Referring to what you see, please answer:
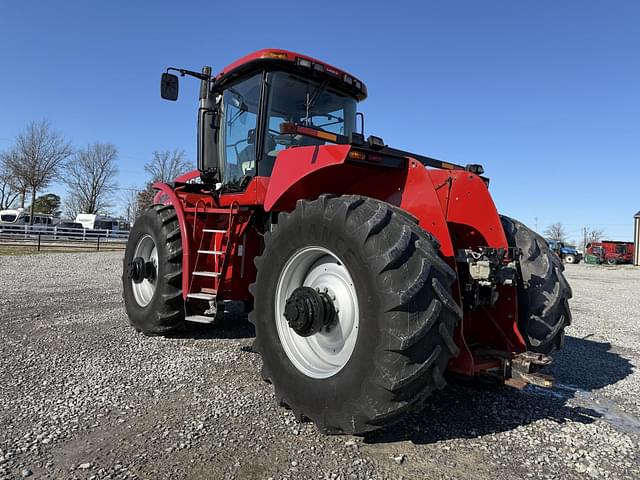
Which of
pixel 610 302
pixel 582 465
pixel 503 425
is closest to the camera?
pixel 582 465

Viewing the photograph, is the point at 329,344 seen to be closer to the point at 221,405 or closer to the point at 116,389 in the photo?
the point at 221,405

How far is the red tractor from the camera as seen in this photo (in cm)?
250

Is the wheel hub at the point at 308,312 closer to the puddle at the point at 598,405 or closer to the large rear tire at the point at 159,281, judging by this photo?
the puddle at the point at 598,405

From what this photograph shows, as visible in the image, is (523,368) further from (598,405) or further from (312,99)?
(312,99)

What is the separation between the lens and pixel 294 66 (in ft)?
15.1

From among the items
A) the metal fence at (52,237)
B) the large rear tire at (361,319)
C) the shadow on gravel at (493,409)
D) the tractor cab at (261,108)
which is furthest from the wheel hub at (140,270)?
the metal fence at (52,237)

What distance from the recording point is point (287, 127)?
3.37 m

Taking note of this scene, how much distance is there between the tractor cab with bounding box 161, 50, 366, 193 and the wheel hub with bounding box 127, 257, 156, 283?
1.28m

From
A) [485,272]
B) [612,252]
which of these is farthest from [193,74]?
[612,252]

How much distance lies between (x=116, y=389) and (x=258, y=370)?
1189 mm

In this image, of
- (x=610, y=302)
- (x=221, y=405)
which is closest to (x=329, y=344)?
(x=221, y=405)

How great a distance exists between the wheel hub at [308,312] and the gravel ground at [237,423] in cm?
64

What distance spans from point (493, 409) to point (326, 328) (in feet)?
4.73

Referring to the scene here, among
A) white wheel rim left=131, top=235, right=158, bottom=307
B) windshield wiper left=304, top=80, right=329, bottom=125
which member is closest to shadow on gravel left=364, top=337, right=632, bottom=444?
windshield wiper left=304, top=80, right=329, bottom=125
